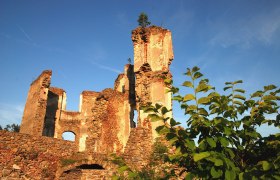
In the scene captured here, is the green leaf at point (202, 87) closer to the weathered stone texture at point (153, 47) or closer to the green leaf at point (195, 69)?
the green leaf at point (195, 69)

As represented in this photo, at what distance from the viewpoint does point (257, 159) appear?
337cm

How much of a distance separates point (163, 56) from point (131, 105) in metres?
7.03

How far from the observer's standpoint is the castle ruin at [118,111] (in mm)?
13070

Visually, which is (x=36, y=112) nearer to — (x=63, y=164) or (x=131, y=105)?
(x=131, y=105)

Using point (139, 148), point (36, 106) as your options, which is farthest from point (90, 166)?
point (36, 106)

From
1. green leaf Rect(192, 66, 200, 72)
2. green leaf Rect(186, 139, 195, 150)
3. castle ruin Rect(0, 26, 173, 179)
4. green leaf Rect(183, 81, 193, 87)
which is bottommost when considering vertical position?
green leaf Rect(186, 139, 195, 150)

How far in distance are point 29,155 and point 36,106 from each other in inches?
497

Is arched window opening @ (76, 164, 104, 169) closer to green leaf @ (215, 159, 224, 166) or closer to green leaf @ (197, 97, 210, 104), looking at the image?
green leaf @ (197, 97, 210, 104)

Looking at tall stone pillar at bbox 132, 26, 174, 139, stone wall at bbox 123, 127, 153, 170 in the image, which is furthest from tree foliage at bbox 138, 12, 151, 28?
stone wall at bbox 123, 127, 153, 170

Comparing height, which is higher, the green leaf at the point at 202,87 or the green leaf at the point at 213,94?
the green leaf at the point at 202,87

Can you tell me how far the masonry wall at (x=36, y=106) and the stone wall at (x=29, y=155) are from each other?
1067cm

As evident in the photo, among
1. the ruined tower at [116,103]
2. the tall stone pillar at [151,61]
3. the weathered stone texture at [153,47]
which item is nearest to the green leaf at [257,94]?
the ruined tower at [116,103]

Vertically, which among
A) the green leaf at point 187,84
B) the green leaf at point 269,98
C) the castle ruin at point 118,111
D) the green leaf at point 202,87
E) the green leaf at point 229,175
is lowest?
the green leaf at point 229,175

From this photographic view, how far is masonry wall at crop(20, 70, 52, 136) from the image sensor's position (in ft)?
75.0
